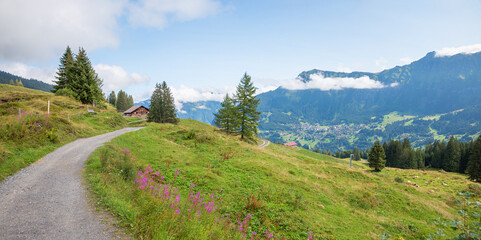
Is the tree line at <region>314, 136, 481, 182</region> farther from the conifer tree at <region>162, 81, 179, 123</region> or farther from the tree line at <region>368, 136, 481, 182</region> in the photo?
the conifer tree at <region>162, 81, 179, 123</region>

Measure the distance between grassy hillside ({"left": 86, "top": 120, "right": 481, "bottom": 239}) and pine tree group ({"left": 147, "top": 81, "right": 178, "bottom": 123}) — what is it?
142 ft

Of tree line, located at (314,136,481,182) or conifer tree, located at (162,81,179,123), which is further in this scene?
tree line, located at (314,136,481,182)

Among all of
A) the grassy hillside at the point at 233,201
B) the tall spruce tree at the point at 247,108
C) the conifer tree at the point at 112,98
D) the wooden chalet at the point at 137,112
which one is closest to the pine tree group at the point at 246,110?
the tall spruce tree at the point at 247,108

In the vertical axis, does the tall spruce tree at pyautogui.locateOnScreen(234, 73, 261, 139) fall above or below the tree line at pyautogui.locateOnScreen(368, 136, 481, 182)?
above

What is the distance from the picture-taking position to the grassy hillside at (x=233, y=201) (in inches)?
235

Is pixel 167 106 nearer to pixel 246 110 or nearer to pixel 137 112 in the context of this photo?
pixel 246 110

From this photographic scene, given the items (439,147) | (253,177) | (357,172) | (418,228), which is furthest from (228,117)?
(439,147)

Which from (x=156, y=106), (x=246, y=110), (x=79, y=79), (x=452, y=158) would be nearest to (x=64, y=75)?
(x=79, y=79)

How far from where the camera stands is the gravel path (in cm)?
520

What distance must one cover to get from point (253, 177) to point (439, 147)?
11815 cm

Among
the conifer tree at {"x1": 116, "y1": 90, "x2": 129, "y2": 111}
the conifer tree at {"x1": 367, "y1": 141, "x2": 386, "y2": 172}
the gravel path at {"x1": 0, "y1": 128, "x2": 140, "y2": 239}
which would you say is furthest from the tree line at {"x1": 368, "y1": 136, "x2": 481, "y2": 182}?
the conifer tree at {"x1": 116, "y1": 90, "x2": 129, "y2": 111}

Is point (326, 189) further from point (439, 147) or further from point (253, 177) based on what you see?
point (439, 147)

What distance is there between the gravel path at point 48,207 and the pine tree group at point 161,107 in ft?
168

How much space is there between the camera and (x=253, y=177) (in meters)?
13.3
